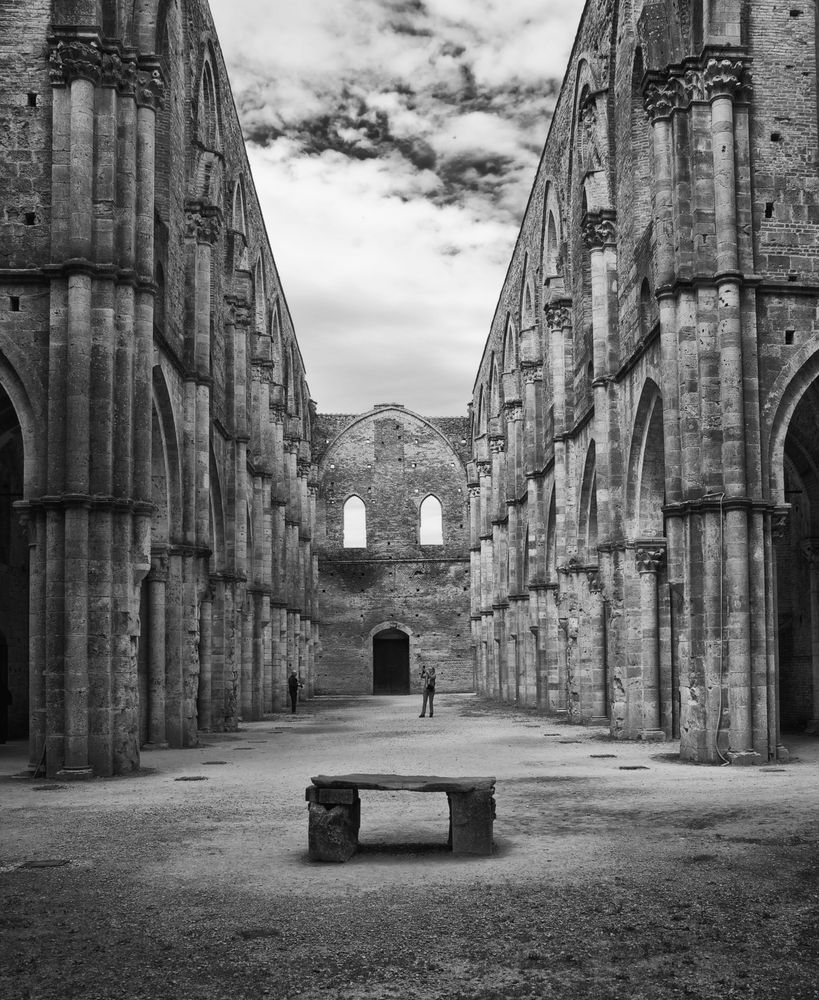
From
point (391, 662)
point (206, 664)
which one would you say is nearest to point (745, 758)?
point (206, 664)

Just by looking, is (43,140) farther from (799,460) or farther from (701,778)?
(799,460)

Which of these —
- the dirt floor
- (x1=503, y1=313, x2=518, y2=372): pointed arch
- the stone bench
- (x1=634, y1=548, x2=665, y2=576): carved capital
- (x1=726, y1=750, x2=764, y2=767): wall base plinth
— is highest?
(x1=503, y1=313, x2=518, y2=372): pointed arch

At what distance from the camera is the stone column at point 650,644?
773 inches

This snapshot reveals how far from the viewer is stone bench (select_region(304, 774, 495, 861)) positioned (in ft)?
27.9

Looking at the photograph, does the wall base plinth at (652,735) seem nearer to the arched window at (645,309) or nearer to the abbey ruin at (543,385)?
the abbey ruin at (543,385)

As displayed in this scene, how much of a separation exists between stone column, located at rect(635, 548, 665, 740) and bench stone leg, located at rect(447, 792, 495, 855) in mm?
11385

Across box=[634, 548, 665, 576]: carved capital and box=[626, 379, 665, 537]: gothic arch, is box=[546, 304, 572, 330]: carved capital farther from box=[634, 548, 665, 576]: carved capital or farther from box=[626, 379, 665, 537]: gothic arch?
box=[634, 548, 665, 576]: carved capital

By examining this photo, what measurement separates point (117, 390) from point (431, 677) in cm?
1646

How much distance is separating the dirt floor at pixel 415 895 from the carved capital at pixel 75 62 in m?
9.13

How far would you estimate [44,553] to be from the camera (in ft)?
48.3

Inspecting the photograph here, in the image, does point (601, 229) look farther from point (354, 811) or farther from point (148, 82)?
point (354, 811)

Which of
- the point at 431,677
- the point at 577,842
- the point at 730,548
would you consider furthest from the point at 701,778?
the point at 431,677

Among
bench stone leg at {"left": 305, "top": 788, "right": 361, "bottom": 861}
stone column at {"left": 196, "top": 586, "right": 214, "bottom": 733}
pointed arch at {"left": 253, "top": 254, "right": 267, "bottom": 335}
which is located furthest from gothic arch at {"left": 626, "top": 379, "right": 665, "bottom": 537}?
pointed arch at {"left": 253, "top": 254, "right": 267, "bottom": 335}

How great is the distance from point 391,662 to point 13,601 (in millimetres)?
29779
